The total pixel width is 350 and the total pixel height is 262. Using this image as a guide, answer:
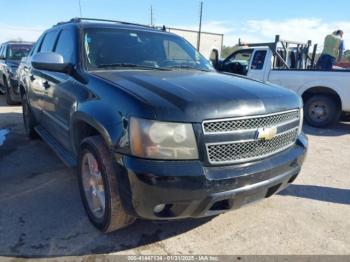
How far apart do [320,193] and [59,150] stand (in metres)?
3.14

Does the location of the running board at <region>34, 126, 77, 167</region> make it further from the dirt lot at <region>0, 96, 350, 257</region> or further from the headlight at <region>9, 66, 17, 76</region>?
the headlight at <region>9, 66, 17, 76</region>

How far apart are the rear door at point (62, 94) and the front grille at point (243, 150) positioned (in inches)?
60.6

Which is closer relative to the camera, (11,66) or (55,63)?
(55,63)

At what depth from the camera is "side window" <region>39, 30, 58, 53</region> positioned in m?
4.72

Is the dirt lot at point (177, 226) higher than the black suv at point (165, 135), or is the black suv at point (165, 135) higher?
the black suv at point (165, 135)

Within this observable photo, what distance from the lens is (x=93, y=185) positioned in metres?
3.15

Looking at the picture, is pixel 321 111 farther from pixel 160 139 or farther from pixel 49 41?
pixel 160 139

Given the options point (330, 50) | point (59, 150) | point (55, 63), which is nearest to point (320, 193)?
point (59, 150)

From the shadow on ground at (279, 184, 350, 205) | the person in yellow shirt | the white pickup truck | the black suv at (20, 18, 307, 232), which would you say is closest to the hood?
the black suv at (20, 18, 307, 232)

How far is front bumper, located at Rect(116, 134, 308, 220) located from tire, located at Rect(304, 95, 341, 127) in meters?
5.76

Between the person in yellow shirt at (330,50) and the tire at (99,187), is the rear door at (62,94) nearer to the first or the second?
the tire at (99,187)

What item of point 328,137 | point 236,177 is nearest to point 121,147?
point 236,177

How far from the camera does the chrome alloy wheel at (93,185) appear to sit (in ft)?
9.72

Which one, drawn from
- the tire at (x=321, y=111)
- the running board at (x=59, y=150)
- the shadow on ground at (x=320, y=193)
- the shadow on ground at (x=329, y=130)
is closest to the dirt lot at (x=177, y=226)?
the shadow on ground at (x=320, y=193)
